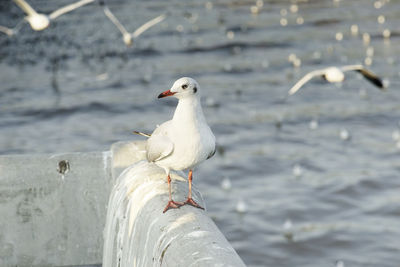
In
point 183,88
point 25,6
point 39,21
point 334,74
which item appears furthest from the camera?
point 39,21

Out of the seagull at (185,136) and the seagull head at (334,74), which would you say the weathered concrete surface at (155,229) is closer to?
the seagull at (185,136)

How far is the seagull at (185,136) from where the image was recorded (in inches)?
201

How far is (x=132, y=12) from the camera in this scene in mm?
39750

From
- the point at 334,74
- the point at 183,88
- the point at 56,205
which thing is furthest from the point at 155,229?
the point at 334,74

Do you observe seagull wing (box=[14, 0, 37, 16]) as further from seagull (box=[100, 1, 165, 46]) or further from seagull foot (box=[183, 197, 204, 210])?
seagull (box=[100, 1, 165, 46])

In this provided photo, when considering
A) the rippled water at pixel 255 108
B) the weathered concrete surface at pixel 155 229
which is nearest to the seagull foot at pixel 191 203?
the weathered concrete surface at pixel 155 229

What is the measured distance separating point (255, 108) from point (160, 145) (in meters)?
16.9

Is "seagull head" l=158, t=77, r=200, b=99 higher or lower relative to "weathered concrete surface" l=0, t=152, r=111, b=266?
higher

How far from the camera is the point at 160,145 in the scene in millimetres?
5301

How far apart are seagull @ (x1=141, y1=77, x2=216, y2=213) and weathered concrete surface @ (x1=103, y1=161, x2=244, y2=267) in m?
0.24

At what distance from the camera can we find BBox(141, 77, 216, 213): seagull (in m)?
5.11

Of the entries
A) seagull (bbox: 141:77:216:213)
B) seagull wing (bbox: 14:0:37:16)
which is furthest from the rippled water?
seagull (bbox: 141:77:216:213)

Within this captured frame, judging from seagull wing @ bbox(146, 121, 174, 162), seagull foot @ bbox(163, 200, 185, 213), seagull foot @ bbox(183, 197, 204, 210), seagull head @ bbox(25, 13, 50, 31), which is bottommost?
seagull foot @ bbox(183, 197, 204, 210)

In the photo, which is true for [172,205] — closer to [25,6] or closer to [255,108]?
[25,6]
